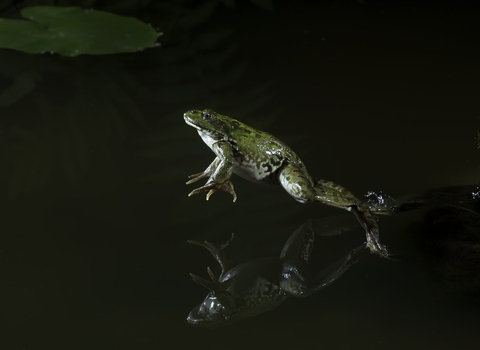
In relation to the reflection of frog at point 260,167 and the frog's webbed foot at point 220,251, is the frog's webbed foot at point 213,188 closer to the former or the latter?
the reflection of frog at point 260,167

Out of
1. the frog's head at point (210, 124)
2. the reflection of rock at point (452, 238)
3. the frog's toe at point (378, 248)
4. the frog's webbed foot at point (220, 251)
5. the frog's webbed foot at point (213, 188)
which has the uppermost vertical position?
the frog's head at point (210, 124)

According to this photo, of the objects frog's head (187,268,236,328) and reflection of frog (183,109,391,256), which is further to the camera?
reflection of frog (183,109,391,256)

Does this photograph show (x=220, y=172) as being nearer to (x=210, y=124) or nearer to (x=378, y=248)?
(x=210, y=124)

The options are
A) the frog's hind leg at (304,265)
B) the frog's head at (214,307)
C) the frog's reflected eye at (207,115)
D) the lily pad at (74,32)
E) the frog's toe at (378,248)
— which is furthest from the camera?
the lily pad at (74,32)

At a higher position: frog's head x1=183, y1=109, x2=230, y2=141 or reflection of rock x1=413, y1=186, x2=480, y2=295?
frog's head x1=183, y1=109, x2=230, y2=141

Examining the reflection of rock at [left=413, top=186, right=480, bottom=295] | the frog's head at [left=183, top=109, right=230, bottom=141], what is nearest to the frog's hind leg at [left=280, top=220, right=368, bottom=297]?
the reflection of rock at [left=413, top=186, right=480, bottom=295]

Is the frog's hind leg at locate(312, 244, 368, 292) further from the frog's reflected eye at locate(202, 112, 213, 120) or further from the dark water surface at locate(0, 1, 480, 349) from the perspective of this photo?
the frog's reflected eye at locate(202, 112, 213, 120)

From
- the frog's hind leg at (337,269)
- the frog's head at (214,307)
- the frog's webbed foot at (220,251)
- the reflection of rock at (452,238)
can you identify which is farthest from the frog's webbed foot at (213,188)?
the reflection of rock at (452,238)
